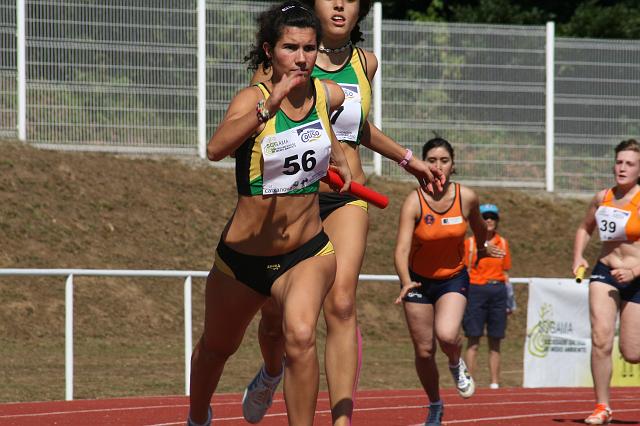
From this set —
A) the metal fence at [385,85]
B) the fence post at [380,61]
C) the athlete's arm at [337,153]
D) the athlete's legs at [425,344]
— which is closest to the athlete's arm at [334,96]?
the athlete's arm at [337,153]

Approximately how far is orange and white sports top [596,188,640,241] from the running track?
4.91 feet

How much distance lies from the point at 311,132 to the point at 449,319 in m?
4.22

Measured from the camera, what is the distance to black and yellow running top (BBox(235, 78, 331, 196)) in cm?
677

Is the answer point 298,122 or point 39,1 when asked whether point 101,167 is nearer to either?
point 39,1

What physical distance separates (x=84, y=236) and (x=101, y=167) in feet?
7.61

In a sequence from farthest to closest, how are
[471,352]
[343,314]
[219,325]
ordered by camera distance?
[471,352]
[343,314]
[219,325]

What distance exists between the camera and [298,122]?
6.83 metres

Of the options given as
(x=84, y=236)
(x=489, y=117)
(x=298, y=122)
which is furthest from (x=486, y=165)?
(x=298, y=122)

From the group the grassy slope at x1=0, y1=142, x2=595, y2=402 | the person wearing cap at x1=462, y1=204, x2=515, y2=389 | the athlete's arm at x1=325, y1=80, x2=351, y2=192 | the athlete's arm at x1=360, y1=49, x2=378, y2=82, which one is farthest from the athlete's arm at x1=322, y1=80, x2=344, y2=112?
the person wearing cap at x1=462, y1=204, x2=515, y2=389

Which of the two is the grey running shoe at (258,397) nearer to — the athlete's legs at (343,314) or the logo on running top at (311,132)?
the athlete's legs at (343,314)

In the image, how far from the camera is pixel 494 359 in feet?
55.9

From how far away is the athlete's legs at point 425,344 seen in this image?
10609 millimetres

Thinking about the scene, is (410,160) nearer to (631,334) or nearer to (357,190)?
(357,190)

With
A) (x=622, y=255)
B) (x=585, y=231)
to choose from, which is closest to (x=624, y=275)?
(x=622, y=255)
